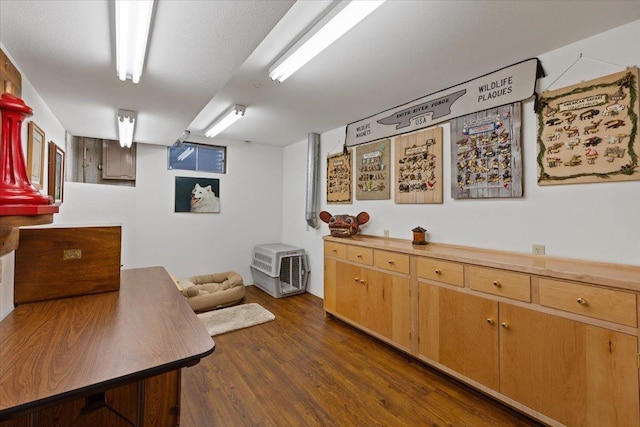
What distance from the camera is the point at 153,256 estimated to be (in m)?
4.19

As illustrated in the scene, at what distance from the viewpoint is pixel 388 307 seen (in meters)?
2.74

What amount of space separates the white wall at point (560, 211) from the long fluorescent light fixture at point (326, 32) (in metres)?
1.42

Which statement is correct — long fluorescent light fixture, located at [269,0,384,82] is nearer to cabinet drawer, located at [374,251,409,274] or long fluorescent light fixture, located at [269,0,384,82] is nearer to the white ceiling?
the white ceiling

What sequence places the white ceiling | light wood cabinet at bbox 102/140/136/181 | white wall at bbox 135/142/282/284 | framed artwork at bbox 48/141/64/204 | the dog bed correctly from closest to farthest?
the white ceiling, framed artwork at bbox 48/141/64/204, the dog bed, light wood cabinet at bbox 102/140/136/181, white wall at bbox 135/142/282/284

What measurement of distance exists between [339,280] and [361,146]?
1.70 metres

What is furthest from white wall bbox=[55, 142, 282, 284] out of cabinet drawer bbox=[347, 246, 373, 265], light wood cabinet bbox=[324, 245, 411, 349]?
cabinet drawer bbox=[347, 246, 373, 265]

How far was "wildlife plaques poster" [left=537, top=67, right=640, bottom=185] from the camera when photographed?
176 cm

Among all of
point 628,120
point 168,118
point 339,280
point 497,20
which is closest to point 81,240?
point 168,118

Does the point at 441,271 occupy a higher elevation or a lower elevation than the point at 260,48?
lower

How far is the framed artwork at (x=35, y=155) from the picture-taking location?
6.10 feet

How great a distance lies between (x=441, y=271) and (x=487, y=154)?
3.49 ft

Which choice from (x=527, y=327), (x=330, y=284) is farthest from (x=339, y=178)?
(x=527, y=327)

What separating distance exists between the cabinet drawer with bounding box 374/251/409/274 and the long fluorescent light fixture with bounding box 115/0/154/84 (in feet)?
7.78

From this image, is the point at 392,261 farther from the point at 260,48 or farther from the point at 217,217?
the point at 217,217
